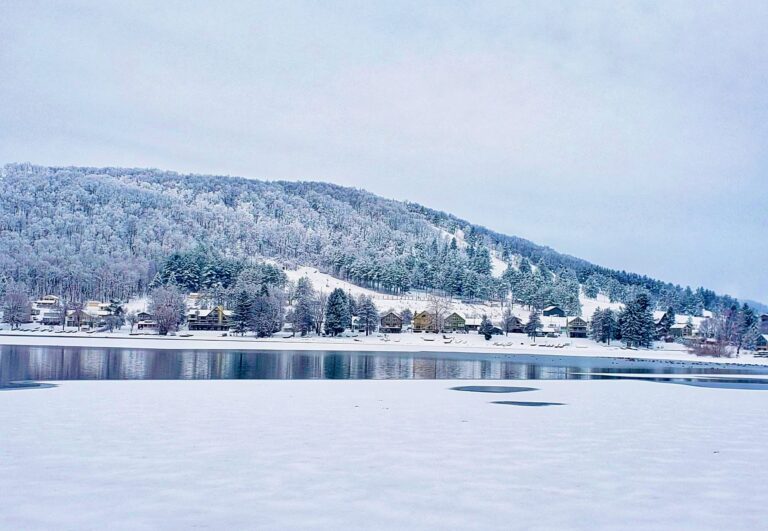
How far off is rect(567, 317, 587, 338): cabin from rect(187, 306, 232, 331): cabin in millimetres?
72573

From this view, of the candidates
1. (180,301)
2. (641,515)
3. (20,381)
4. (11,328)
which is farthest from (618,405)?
(11,328)

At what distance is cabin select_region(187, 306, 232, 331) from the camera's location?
126 m

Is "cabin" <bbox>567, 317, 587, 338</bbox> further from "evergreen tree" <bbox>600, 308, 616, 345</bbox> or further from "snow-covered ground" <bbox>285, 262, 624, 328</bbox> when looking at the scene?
"evergreen tree" <bbox>600, 308, 616, 345</bbox>

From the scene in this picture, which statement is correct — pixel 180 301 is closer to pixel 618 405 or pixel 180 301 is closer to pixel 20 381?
pixel 20 381

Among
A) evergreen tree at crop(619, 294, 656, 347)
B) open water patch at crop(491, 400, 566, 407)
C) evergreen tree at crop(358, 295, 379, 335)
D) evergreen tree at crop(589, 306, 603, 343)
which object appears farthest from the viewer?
evergreen tree at crop(358, 295, 379, 335)

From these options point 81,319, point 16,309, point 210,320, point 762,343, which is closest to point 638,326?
point 762,343

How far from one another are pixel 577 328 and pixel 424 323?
34.2 metres

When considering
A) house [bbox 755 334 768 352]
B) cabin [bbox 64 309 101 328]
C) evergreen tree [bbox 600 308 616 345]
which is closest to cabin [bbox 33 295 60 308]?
cabin [bbox 64 309 101 328]

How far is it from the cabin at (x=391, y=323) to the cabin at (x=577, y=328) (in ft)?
124

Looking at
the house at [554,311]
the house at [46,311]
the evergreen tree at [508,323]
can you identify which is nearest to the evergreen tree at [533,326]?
the evergreen tree at [508,323]

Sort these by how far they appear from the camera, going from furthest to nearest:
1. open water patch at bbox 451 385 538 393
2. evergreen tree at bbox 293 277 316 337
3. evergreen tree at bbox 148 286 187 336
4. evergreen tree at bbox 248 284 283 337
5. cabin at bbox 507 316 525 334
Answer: cabin at bbox 507 316 525 334 < evergreen tree at bbox 148 286 187 336 < evergreen tree at bbox 293 277 316 337 < evergreen tree at bbox 248 284 283 337 < open water patch at bbox 451 385 538 393

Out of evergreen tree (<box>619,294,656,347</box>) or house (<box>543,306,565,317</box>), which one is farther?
house (<box>543,306,565,317</box>)

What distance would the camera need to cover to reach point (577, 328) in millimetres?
142250

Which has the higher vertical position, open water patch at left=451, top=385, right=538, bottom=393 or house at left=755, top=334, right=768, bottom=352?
open water patch at left=451, top=385, right=538, bottom=393
